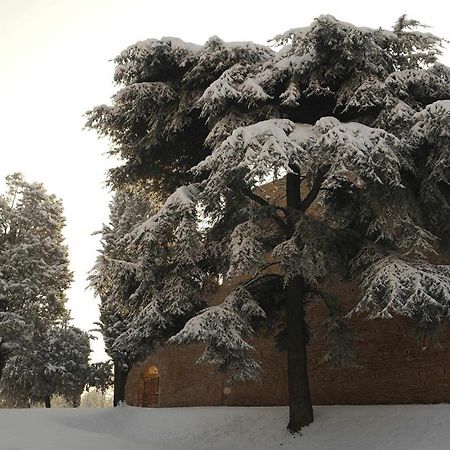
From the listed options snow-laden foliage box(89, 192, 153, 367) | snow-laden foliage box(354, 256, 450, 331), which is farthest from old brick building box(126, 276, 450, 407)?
snow-laden foliage box(89, 192, 153, 367)

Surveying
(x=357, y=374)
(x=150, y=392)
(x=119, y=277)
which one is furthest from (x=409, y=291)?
(x=150, y=392)

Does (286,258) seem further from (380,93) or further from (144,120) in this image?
(144,120)

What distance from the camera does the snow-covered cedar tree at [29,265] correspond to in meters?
23.0

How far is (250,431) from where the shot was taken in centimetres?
1258

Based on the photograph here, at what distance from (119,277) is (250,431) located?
4.97 meters

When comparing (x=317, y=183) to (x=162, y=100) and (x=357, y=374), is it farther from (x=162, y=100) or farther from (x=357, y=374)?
(x=357, y=374)

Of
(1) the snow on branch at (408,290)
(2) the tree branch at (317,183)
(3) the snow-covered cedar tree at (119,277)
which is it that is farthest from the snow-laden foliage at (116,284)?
(1) the snow on branch at (408,290)

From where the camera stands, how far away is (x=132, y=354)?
→ 10.6 metres

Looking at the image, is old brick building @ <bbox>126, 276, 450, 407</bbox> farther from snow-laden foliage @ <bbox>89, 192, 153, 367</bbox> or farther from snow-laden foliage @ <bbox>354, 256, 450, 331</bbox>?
snow-laden foliage @ <bbox>89, 192, 153, 367</bbox>

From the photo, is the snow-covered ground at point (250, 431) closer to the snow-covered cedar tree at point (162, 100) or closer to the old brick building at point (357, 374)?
the old brick building at point (357, 374)

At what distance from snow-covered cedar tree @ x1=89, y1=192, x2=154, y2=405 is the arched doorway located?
2.45 metres

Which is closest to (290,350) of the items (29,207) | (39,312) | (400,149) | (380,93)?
(400,149)

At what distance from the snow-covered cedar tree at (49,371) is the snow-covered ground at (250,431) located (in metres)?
11.6

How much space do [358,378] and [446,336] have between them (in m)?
2.76
